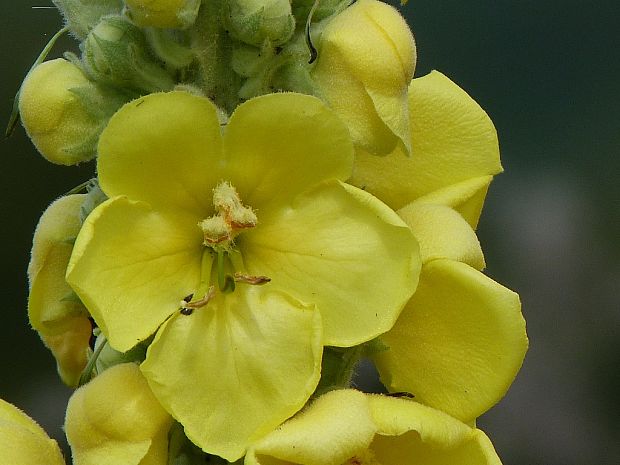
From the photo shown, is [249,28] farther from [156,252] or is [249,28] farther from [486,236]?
[486,236]

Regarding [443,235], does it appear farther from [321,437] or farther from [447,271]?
[321,437]

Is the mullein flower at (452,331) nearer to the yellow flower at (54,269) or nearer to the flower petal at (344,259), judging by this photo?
the flower petal at (344,259)

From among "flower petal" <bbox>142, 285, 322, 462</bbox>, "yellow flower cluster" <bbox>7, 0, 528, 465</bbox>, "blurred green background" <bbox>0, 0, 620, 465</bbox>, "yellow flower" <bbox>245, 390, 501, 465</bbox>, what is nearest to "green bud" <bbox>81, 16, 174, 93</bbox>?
"yellow flower cluster" <bbox>7, 0, 528, 465</bbox>

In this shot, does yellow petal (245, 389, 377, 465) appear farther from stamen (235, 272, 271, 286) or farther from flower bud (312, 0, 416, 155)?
flower bud (312, 0, 416, 155)

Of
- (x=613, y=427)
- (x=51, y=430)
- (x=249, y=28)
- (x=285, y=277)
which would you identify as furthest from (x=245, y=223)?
(x=613, y=427)

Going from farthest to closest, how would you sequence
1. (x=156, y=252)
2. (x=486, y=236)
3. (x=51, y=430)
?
1. (x=486, y=236)
2. (x=51, y=430)
3. (x=156, y=252)

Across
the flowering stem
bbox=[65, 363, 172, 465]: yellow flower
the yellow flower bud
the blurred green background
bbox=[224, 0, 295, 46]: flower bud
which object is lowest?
the blurred green background

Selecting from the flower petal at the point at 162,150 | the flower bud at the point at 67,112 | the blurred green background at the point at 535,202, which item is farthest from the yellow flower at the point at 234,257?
the blurred green background at the point at 535,202
